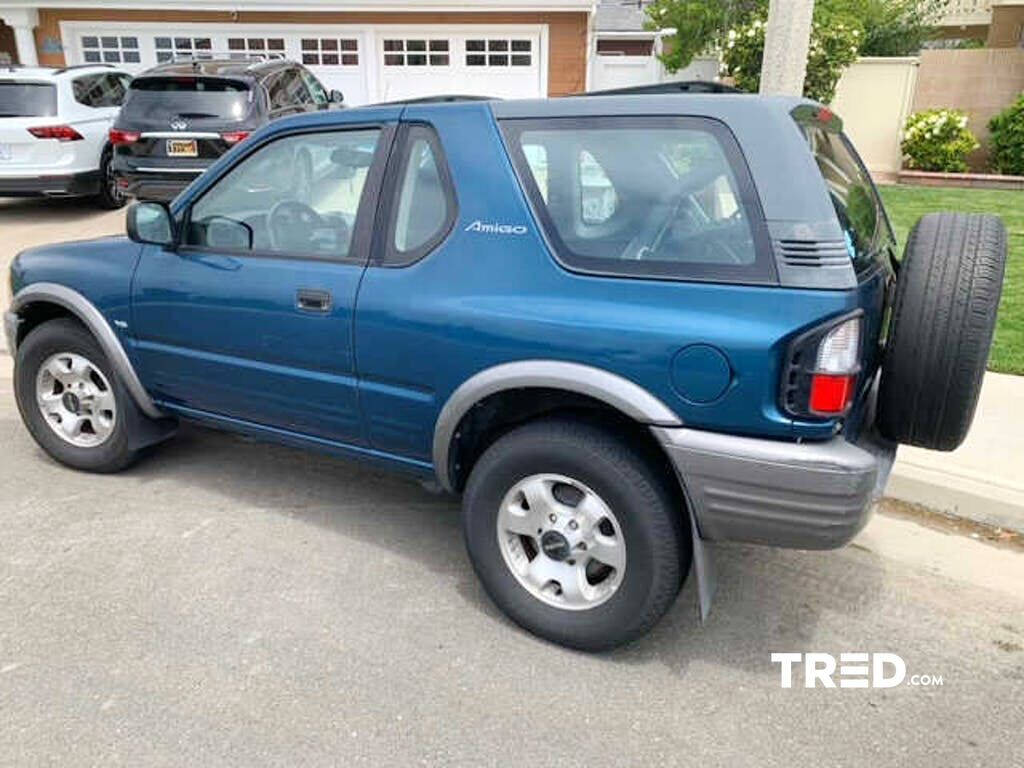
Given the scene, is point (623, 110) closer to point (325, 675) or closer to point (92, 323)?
point (325, 675)

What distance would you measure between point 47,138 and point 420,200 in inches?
340

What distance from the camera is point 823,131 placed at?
281 cm

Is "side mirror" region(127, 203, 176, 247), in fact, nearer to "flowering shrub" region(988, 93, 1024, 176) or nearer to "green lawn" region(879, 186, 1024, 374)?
"green lawn" region(879, 186, 1024, 374)

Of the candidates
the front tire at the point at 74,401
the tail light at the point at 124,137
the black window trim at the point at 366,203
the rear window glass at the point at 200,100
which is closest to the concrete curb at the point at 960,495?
the black window trim at the point at 366,203

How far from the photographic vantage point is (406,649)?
282cm

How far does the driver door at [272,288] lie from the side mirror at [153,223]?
2.2 inches

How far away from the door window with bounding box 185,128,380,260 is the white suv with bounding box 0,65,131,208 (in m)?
7.58

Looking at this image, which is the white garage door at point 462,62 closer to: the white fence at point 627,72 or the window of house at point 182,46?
the white fence at point 627,72

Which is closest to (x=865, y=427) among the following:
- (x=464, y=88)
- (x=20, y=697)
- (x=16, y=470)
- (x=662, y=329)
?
(x=662, y=329)

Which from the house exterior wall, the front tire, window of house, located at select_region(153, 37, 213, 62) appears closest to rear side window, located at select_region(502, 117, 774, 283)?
the front tire

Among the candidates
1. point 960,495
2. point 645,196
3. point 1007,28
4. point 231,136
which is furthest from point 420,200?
point 1007,28

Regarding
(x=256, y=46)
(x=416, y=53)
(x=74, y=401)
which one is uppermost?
(x=256, y=46)

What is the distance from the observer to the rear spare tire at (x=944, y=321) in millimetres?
2500

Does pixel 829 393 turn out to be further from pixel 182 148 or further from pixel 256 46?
pixel 256 46
